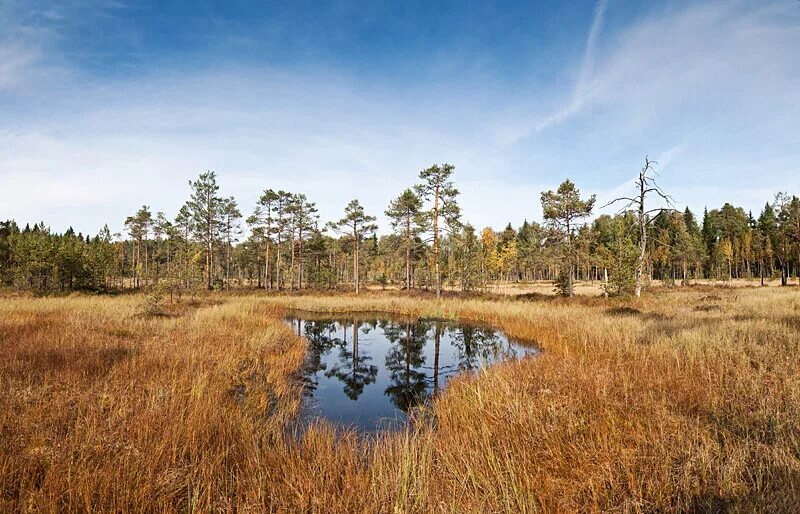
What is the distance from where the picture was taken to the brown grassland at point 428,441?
10.6 feet

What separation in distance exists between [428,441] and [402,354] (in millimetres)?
9418

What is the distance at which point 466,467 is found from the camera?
406 cm

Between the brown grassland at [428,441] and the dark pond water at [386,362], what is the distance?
1.10 metres

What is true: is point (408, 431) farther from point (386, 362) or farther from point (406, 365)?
point (386, 362)

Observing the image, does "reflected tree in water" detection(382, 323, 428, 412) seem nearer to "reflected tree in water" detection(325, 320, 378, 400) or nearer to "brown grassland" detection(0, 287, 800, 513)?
"reflected tree in water" detection(325, 320, 378, 400)

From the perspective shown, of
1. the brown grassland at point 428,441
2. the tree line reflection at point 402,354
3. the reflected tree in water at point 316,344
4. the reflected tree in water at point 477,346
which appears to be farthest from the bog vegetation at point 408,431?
the reflected tree in water at point 477,346

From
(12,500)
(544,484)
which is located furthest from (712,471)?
(12,500)

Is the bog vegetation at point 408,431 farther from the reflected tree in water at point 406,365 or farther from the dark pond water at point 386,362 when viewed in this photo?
the reflected tree in water at point 406,365

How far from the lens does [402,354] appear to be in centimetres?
1394

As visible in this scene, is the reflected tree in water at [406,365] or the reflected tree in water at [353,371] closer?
the reflected tree in water at [406,365]

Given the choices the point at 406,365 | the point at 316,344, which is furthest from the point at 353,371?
the point at 316,344

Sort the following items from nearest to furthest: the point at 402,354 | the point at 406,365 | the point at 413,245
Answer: the point at 406,365
the point at 402,354
the point at 413,245

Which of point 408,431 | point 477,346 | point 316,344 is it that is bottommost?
point 316,344

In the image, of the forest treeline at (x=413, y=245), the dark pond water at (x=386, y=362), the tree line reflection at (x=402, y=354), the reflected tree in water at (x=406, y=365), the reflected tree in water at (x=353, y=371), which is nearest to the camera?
the dark pond water at (x=386, y=362)
